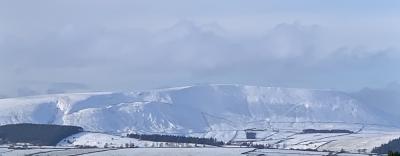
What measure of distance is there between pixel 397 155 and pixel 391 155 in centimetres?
252

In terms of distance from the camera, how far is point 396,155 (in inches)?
5325

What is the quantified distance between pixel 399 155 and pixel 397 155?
25 cm

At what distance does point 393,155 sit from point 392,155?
627 millimetres

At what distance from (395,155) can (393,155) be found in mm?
1005

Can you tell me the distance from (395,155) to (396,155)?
26 cm

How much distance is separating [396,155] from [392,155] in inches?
74.3

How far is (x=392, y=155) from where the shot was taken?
137m

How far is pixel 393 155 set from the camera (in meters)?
136

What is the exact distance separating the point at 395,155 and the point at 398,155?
22.6 inches

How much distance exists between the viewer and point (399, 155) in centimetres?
13500

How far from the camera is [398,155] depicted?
135000 mm

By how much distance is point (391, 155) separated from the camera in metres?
138
